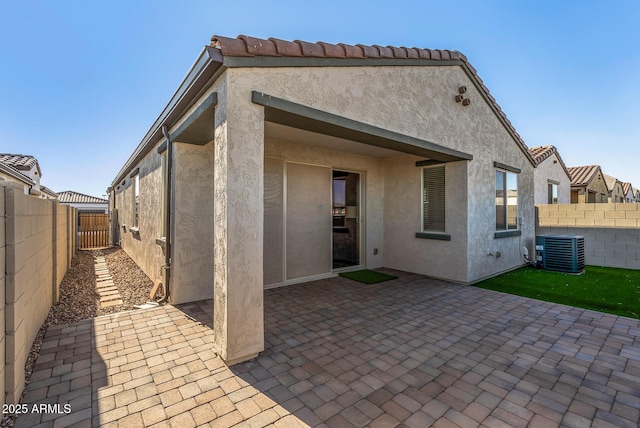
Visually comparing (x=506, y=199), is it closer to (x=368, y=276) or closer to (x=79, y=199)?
(x=368, y=276)

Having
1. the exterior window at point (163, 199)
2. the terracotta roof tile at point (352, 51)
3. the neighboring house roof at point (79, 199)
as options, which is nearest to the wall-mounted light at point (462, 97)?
the terracotta roof tile at point (352, 51)

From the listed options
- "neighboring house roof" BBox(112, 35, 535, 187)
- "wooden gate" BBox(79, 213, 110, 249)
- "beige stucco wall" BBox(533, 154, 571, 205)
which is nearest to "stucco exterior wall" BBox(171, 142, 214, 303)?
"neighboring house roof" BBox(112, 35, 535, 187)

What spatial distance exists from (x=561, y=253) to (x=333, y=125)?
808 cm

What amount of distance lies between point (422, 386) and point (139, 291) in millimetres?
6043

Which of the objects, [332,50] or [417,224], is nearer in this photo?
[332,50]

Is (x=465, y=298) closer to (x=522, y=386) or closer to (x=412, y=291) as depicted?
(x=412, y=291)

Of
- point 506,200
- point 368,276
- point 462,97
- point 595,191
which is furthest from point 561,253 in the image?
point 595,191

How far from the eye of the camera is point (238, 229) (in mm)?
3115

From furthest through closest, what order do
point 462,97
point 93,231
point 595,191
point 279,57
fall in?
point 595,191 → point 93,231 → point 462,97 → point 279,57

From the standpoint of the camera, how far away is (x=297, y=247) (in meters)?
6.57

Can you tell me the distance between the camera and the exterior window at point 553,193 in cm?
1362

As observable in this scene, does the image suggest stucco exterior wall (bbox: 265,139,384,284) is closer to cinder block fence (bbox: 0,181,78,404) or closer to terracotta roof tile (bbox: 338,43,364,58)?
terracotta roof tile (bbox: 338,43,364,58)

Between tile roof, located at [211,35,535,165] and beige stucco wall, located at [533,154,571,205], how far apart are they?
9.44 metres

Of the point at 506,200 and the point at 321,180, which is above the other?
the point at 321,180
